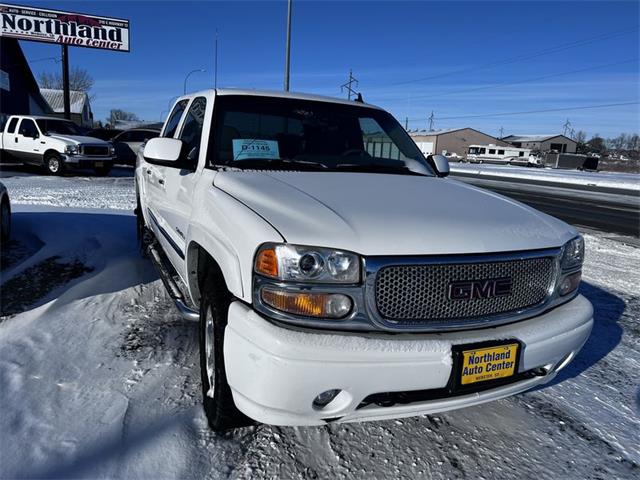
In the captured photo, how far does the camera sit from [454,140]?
96.1 meters

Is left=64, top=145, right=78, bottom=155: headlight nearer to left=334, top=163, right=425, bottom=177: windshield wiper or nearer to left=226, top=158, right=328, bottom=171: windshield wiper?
left=226, top=158, right=328, bottom=171: windshield wiper

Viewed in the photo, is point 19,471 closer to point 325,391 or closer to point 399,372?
point 325,391

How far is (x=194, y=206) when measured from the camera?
309 cm

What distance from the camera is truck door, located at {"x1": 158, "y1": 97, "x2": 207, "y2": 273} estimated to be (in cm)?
333

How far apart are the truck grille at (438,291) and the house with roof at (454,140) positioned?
88.0m

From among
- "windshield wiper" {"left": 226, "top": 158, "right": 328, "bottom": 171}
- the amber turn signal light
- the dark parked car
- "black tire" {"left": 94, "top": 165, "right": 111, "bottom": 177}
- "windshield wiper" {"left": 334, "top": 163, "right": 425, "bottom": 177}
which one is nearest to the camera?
the amber turn signal light

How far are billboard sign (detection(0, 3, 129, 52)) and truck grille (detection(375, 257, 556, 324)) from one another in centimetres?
3122

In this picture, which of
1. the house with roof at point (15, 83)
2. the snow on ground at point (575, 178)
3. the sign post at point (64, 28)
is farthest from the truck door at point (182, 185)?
the house with roof at point (15, 83)

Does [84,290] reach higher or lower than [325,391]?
lower

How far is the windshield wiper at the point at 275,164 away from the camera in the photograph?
127 inches

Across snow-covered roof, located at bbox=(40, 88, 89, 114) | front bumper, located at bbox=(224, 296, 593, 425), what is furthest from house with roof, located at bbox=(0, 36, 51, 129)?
front bumper, located at bbox=(224, 296, 593, 425)

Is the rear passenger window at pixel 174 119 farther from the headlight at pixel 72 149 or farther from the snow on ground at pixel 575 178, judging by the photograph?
the snow on ground at pixel 575 178

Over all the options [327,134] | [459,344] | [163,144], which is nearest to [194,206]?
[163,144]

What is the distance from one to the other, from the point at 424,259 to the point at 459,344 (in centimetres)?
41
